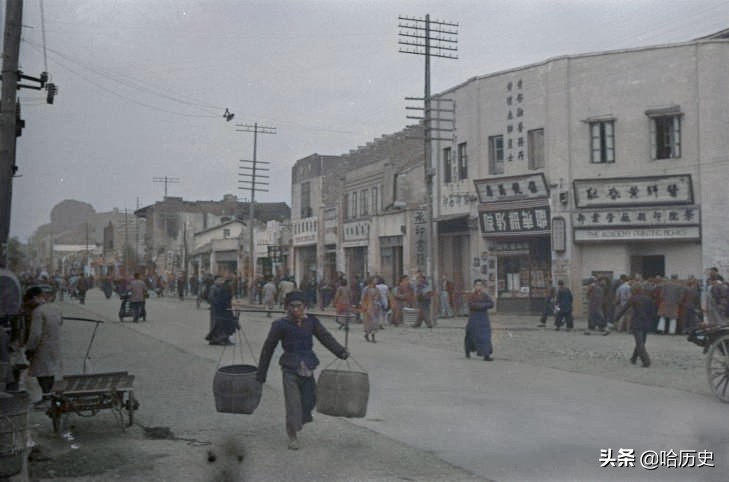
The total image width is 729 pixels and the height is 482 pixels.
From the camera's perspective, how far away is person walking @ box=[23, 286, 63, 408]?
368 inches

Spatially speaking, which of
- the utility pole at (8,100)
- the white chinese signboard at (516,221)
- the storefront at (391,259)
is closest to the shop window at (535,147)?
the white chinese signboard at (516,221)

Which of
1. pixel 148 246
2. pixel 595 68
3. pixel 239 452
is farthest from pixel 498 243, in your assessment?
pixel 148 246

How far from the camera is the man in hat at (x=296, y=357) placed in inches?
311

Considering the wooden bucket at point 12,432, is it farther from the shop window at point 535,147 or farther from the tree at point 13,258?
the shop window at point 535,147

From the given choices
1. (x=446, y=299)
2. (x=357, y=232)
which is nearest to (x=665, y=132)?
(x=446, y=299)

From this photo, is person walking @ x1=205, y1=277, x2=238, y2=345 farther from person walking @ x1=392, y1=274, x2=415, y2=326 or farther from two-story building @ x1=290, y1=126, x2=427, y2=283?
two-story building @ x1=290, y1=126, x2=427, y2=283

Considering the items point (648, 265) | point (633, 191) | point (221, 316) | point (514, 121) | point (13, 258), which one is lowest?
point (221, 316)

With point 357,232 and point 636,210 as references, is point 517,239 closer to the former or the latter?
point 636,210

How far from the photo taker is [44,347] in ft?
30.9

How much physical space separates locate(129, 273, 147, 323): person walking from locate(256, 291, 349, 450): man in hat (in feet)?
67.7

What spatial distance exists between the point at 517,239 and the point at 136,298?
1498cm

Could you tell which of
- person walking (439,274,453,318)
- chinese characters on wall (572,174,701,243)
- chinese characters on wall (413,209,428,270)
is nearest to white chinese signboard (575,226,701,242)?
chinese characters on wall (572,174,701,243)

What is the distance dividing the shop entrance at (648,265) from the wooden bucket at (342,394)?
22.7 metres

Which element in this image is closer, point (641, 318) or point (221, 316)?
point (641, 318)
